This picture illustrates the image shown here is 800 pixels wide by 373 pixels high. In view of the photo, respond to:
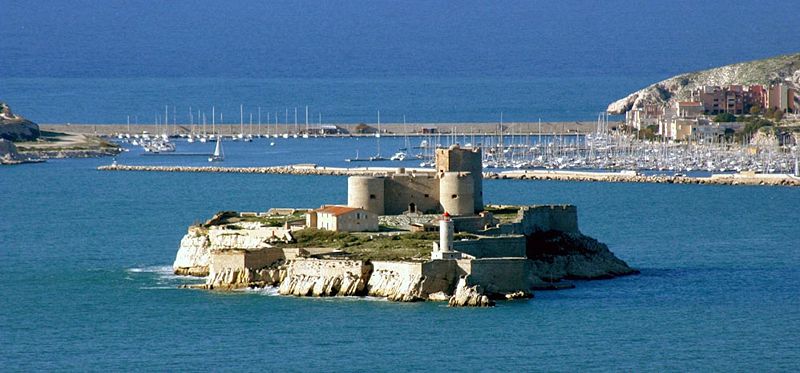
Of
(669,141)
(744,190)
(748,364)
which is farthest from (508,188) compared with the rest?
(748,364)

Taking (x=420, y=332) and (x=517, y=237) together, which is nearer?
(x=420, y=332)

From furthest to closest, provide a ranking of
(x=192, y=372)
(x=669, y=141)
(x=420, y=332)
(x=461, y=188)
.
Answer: (x=669, y=141) → (x=461, y=188) → (x=420, y=332) → (x=192, y=372)

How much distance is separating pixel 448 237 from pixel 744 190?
44.4m

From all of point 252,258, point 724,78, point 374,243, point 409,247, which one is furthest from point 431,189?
point 724,78

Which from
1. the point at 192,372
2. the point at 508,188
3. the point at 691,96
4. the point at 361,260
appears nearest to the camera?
the point at 192,372

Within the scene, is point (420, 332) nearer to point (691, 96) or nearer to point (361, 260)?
point (361, 260)

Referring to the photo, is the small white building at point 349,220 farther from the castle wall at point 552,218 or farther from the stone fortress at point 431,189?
the castle wall at point 552,218

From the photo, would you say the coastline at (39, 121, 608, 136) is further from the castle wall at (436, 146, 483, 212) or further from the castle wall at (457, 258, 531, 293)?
the castle wall at (457, 258, 531, 293)

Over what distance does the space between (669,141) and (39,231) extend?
2323 inches

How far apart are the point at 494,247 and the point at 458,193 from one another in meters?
4.58

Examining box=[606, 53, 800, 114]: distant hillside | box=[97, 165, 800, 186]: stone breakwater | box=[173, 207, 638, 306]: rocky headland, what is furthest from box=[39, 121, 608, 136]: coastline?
box=[173, 207, 638, 306]: rocky headland

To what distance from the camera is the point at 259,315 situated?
50.2 meters

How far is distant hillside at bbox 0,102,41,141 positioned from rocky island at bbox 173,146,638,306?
2743 inches

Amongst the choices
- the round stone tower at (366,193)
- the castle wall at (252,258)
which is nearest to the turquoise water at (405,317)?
the castle wall at (252,258)
